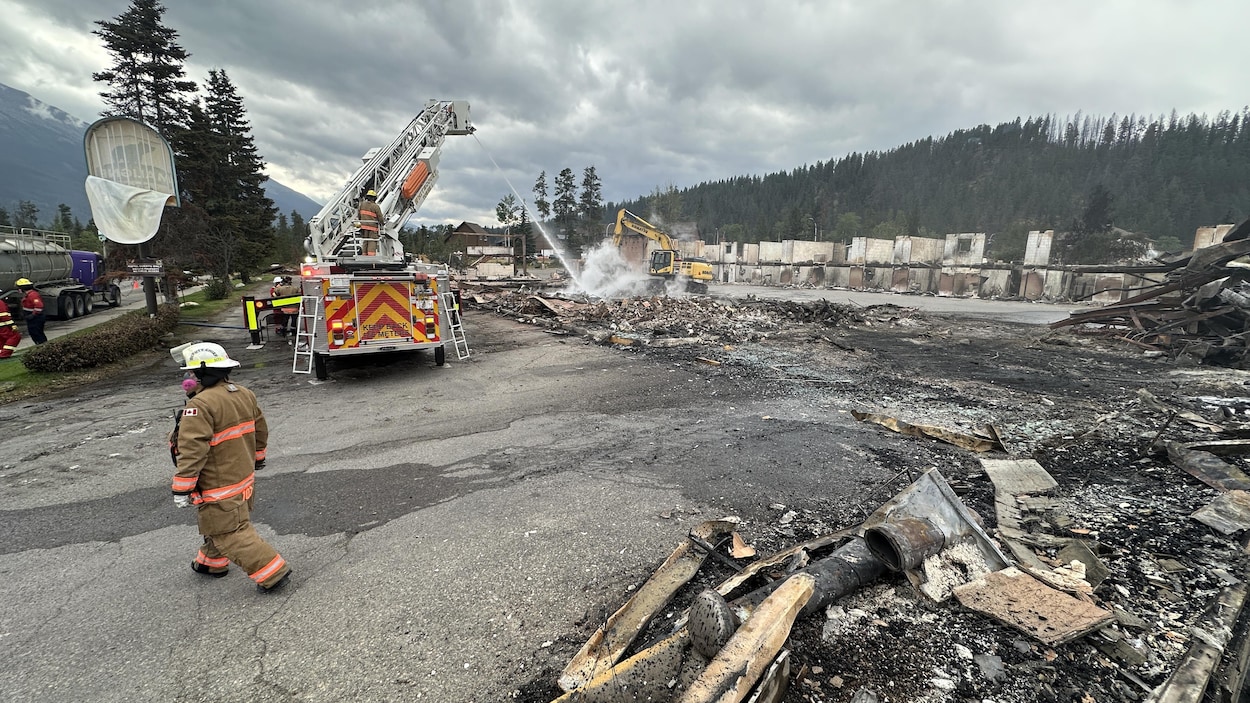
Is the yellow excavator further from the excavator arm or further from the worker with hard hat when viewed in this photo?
the worker with hard hat

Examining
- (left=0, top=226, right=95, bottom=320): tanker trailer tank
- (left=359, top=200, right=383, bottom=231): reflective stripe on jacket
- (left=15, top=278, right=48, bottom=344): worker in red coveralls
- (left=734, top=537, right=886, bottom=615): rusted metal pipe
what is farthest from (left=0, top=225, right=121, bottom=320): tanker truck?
Answer: (left=734, top=537, right=886, bottom=615): rusted metal pipe

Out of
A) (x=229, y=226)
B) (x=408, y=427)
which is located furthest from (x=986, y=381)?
(x=229, y=226)

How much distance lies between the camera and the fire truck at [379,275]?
7832mm

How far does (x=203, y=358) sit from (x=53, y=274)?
20.3 m

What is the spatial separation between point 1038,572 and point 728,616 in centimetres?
206

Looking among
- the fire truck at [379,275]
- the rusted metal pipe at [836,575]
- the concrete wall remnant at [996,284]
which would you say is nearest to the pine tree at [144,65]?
the fire truck at [379,275]

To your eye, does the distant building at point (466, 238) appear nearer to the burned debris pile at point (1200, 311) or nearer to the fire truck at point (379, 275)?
the fire truck at point (379, 275)

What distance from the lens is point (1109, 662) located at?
7.64ft

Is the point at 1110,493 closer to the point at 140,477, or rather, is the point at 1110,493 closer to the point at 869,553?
the point at 869,553

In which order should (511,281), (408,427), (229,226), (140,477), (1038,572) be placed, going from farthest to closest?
(511,281), (229,226), (408,427), (140,477), (1038,572)

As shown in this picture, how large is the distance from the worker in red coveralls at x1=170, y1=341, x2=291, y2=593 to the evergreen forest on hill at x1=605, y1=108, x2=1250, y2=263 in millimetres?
57773

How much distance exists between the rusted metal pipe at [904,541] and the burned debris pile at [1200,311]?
11861mm

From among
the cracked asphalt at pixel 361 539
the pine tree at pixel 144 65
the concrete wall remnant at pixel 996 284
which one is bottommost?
the cracked asphalt at pixel 361 539

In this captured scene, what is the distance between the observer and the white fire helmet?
9.75ft
